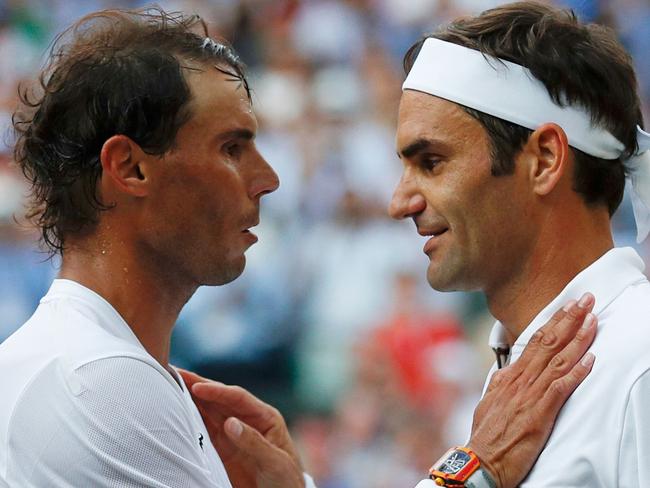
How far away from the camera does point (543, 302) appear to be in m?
2.54

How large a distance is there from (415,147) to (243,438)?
85 cm

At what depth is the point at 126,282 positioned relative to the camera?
2.54 m

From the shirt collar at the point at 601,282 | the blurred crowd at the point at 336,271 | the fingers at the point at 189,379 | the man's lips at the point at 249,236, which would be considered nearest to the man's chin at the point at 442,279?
the shirt collar at the point at 601,282

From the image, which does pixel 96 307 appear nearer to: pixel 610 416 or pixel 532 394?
pixel 532 394

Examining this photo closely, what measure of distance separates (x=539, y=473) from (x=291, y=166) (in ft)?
16.9

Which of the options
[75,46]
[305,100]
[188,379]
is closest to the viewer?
[75,46]

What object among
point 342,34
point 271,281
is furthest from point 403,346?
point 342,34

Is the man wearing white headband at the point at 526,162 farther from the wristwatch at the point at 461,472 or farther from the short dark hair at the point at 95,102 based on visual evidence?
the short dark hair at the point at 95,102

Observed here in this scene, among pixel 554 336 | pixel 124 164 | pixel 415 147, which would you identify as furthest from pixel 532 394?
pixel 124 164

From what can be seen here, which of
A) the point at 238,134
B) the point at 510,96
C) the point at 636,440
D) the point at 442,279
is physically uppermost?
the point at 510,96

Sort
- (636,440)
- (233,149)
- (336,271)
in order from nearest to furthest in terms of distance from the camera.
→ (636,440) < (233,149) < (336,271)

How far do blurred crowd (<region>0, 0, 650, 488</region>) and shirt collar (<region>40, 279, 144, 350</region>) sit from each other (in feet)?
11.2

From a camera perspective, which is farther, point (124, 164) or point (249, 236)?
point (249, 236)

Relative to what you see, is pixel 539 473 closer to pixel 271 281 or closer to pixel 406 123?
pixel 406 123
